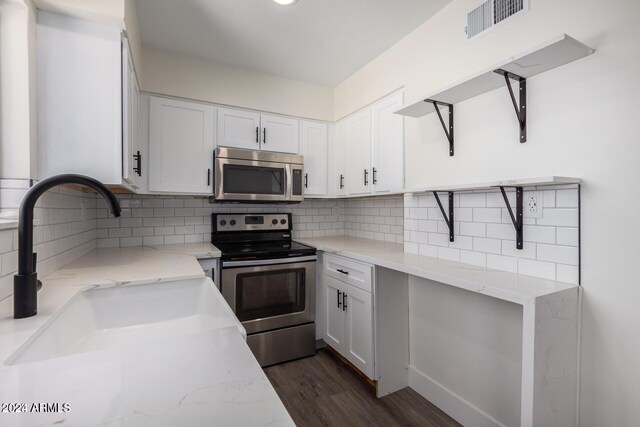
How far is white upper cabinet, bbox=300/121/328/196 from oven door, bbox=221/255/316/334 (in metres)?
0.70

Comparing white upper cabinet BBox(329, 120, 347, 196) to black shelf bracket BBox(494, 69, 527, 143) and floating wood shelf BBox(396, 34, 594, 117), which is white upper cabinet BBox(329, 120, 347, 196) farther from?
black shelf bracket BBox(494, 69, 527, 143)

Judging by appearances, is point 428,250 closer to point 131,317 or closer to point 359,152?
point 359,152

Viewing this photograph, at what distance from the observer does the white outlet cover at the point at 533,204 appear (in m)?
1.38

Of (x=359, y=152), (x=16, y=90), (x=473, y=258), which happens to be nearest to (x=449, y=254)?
(x=473, y=258)

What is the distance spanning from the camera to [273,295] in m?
2.40

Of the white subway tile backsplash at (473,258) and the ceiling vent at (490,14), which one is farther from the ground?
the ceiling vent at (490,14)

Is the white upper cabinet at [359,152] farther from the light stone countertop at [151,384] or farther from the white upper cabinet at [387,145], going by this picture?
the light stone countertop at [151,384]

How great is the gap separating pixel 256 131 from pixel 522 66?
1938 mm

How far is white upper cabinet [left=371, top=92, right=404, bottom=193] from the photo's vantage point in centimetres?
220

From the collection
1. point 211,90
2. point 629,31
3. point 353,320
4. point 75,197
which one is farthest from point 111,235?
point 629,31

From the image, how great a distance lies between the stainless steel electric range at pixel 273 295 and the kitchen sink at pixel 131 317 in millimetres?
818

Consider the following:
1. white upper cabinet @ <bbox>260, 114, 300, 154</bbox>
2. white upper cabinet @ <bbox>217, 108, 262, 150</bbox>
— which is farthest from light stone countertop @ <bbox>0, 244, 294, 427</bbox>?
white upper cabinet @ <bbox>260, 114, 300, 154</bbox>

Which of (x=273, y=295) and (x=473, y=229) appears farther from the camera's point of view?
(x=273, y=295)

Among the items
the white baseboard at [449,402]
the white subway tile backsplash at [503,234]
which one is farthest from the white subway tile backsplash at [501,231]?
the white baseboard at [449,402]
